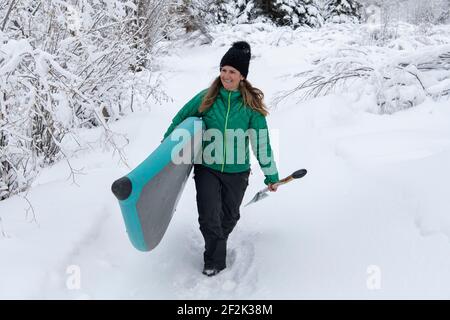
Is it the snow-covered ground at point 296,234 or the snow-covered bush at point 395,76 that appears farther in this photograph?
the snow-covered bush at point 395,76

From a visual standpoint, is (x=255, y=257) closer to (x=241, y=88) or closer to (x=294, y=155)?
(x=241, y=88)

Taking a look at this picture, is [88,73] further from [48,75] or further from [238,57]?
[238,57]

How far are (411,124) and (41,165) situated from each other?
13.1 ft

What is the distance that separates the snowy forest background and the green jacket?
61 cm

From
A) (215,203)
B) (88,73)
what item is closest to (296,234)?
(215,203)

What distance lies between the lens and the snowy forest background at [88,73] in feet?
8.64

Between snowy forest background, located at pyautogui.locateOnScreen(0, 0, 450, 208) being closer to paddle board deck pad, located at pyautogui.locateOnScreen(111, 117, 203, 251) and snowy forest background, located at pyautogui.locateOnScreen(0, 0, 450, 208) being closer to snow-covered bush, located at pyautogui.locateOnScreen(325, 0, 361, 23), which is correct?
paddle board deck pad, located at pyautogui.locateOnScreen(111, 117, 203, 251)

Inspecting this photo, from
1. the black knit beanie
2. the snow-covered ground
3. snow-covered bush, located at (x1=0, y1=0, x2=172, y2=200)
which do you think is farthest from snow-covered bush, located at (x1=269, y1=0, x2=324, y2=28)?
the black knit beanie

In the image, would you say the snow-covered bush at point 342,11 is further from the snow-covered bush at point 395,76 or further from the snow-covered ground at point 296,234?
the snow-covered ground at point 296,234

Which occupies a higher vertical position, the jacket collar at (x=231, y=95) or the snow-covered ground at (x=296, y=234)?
the jacket collar at (x=231, y=95)

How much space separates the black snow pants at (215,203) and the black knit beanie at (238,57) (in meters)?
0.69

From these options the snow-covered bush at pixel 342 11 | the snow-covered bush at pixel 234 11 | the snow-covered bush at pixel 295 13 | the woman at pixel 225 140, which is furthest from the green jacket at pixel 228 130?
the snow-covered bush at pixel 342 11

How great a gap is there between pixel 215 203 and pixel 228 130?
19.2 inches
